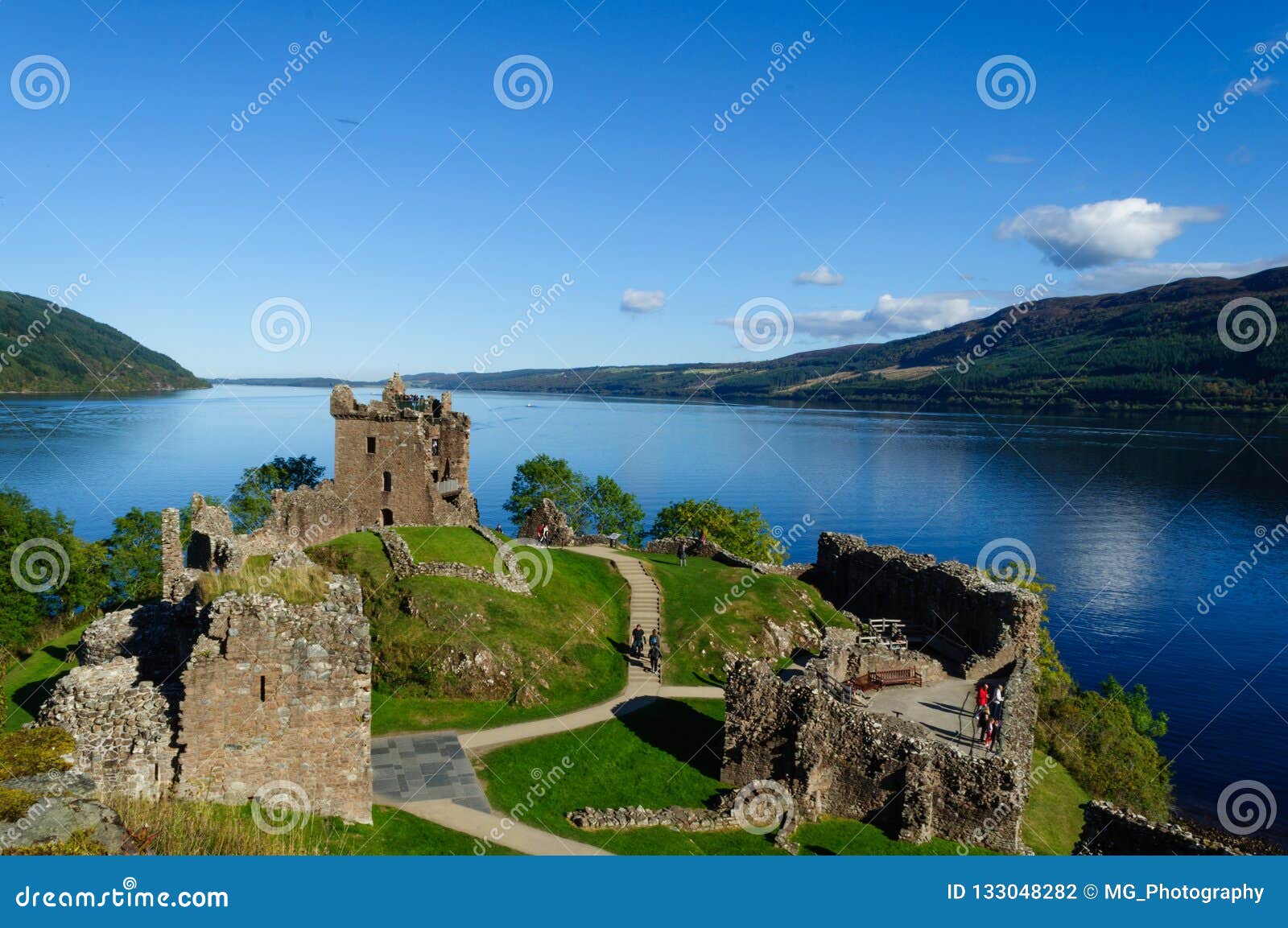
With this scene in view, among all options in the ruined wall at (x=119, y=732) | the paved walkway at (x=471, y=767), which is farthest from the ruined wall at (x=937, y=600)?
the ruined wall at (x=119, y=732)

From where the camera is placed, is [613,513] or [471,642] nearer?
[471,642]

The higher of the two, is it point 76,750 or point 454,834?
point 76,750

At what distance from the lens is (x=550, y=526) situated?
43.1 m

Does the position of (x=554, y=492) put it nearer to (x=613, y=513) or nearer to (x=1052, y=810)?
(x=613, y=513)

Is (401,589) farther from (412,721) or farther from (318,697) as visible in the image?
(318,697)

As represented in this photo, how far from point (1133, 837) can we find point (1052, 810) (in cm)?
1102

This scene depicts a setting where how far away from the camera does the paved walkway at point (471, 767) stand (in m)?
19.2

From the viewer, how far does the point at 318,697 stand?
1630 centimetres

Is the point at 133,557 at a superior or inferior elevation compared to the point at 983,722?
superior

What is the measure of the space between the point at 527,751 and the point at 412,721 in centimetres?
373

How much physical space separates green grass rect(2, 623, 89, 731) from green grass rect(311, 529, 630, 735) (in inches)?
352

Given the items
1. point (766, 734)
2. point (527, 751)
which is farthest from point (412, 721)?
point (766, 734)

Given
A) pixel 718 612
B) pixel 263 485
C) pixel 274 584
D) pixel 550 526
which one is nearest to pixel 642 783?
pixel 718 612

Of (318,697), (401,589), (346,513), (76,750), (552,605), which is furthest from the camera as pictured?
(346,513)
